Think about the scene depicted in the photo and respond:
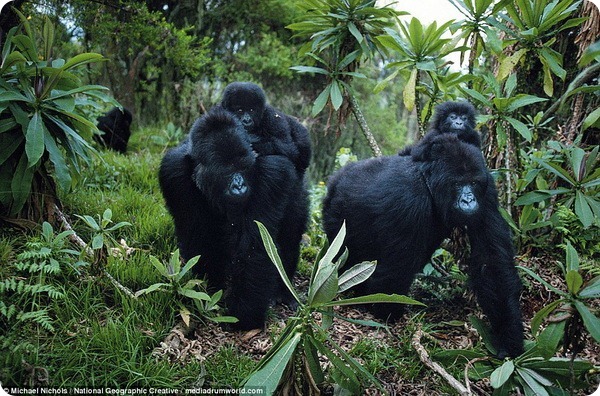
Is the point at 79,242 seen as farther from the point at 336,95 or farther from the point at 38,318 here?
the point at 336,95

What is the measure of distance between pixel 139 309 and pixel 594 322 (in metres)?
2.61

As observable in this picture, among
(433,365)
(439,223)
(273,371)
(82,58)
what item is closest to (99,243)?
(82,58)

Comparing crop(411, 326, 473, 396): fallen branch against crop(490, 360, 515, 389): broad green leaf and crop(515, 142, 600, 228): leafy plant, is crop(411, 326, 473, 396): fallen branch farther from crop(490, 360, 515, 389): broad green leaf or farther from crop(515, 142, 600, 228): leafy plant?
crop(515, 142, 600, 228): leafy plant

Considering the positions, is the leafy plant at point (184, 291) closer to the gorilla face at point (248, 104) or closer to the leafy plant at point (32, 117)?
the leafy plant at point (32, 117)

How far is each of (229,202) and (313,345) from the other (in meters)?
1.14

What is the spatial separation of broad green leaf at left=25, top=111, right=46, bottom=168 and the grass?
60 cm

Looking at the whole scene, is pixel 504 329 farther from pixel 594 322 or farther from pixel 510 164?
pixel 510 164

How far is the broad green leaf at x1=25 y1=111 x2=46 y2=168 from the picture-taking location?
11.1 feet

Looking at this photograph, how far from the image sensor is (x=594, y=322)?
2680 millimetres

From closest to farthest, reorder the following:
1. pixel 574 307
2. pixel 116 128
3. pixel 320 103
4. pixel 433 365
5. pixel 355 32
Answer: pixel 574 307, pixel 433 365, pixel 355 32, pixel 320 103, pixel 116 128

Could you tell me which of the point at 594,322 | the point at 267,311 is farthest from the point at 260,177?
the point at 594,322

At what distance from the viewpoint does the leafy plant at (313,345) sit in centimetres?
262

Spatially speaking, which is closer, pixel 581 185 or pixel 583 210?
pixel 583 210

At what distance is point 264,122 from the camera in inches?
174
